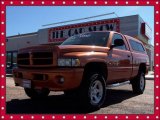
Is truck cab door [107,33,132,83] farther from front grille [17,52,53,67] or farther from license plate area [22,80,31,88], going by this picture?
license plate area [22,80,31,88]

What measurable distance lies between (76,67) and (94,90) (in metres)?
0.82

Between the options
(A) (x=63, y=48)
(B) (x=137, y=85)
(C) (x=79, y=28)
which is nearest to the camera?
(A) (x=63, y=48)

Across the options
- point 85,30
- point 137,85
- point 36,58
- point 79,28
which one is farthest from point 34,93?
point 79,28

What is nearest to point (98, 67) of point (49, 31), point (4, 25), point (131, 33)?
point (4, 25)

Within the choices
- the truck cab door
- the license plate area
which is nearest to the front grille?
the license plate area

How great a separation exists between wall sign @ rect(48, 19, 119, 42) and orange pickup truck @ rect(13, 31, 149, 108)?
15877mm

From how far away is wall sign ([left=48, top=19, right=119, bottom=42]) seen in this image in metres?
22.7

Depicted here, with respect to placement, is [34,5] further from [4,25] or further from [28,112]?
[28,112]

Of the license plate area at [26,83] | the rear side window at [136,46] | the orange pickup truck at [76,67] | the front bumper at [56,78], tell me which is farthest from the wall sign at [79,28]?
the front bumper at [56,78]

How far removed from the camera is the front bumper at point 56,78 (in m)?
5.07

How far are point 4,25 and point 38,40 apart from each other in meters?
25.3

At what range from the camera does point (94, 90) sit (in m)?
5.68

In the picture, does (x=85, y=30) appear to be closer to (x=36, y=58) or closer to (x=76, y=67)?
(x=36, y=58)

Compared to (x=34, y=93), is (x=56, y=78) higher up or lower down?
higher up
